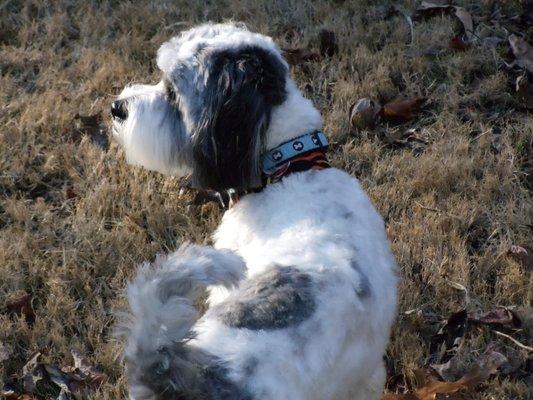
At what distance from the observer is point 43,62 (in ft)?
20.4

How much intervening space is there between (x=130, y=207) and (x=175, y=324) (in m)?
2.54

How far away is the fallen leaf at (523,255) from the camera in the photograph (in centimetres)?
435

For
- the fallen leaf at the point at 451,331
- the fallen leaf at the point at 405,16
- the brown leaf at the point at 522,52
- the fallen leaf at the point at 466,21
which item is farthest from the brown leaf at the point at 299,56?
the fallen leaf at the point at 451,331

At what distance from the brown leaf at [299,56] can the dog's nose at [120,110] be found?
7.91ft

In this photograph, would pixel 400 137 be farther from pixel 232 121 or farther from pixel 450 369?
pixel 232 121

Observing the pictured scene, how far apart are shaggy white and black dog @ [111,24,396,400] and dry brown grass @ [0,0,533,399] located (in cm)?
84

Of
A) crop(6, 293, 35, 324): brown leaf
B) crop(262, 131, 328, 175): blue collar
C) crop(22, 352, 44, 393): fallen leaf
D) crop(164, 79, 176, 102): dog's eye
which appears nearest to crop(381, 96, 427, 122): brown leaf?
crop(262, 131, 328, 175): blue collar

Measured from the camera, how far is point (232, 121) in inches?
138

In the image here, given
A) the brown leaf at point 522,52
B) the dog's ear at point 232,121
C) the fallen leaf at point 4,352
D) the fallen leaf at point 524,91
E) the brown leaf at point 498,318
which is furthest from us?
the brown leaf at point 522,52

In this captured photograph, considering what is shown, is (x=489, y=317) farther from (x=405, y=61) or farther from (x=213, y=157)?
(x=405, y=61)

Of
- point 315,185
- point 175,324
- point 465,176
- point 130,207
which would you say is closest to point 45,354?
point 130,207

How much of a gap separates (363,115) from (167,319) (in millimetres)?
3288

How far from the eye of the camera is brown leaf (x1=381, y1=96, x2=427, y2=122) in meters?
5.52

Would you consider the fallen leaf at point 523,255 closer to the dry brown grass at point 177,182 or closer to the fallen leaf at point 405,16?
the dry brown grass at point 177,182
